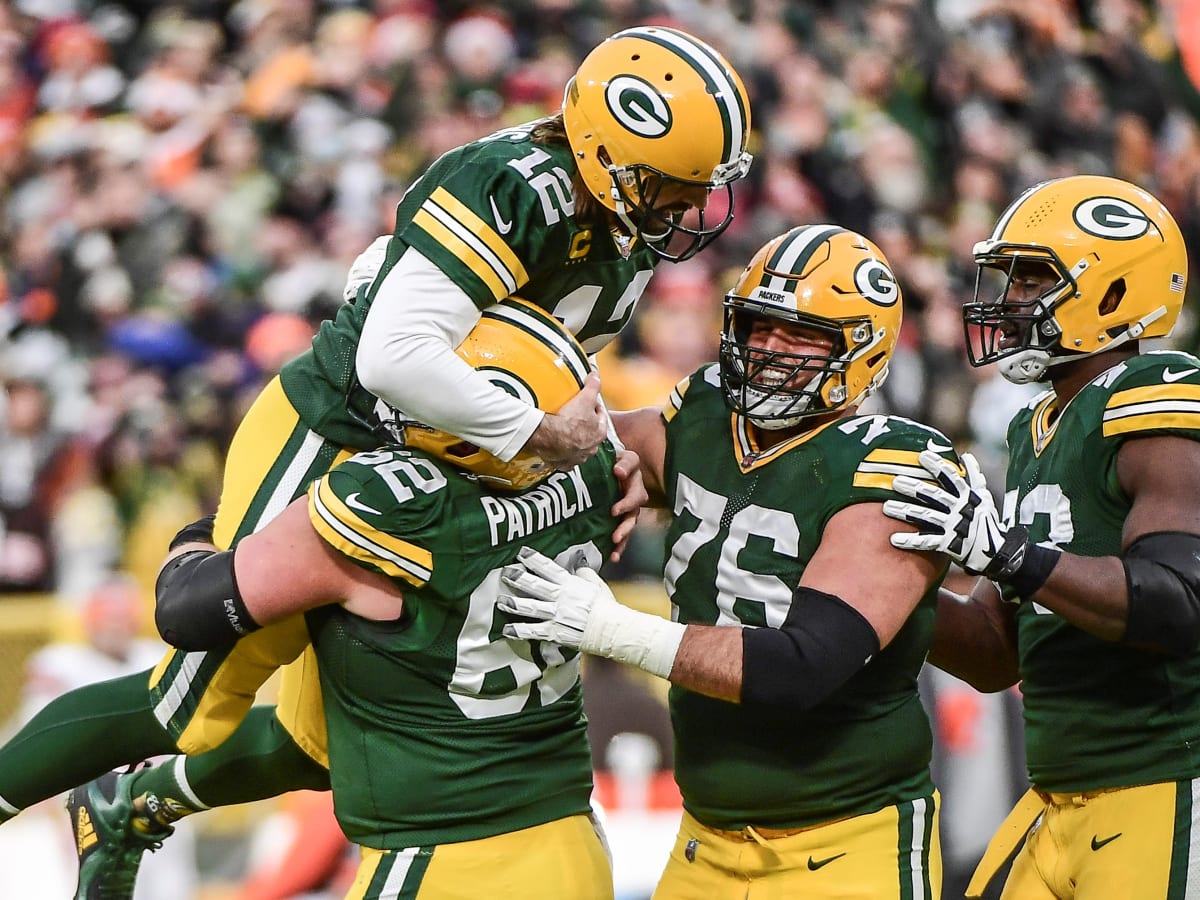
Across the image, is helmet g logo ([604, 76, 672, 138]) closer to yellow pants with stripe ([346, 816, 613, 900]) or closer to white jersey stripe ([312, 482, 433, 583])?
white jersey stripe ([312, 482, 433, 583])

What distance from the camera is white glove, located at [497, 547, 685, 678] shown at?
310cm

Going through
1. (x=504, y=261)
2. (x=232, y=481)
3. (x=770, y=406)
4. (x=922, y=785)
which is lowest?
(x=922, y=785)

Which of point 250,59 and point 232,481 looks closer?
point 232,481

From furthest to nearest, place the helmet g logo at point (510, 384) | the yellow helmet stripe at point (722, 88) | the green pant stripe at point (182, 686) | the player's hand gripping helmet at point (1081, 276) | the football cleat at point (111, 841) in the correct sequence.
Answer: the football cleat at point (111, 841), the player's hand gripping helmet at point (1081, 276), the green pant stripe at point (182, 686), the yellow helmet stripe at point (722, 88), the helmet g logo at point (510, 384)

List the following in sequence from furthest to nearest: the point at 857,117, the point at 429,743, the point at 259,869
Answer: the point at 857,117, the point at 259,869, the point at 429,743

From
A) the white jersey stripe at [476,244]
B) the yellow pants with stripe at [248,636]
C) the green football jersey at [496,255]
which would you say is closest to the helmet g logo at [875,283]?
the green football jersey at [496,255]

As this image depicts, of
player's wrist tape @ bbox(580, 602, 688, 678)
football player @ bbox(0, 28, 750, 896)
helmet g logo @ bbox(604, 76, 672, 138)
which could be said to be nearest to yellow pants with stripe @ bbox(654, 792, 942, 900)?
player's wrist tape @ bbox(580, 602, 688, 678)

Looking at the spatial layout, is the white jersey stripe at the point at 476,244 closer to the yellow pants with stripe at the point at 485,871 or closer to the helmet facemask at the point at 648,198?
the helmet facemask at the point at 648,198

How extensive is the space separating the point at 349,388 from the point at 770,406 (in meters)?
0.88

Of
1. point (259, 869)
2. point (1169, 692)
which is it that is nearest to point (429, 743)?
point (1169, 692)

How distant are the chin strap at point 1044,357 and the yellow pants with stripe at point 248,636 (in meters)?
1.49

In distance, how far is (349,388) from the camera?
11.4 feet

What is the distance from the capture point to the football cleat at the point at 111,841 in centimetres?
385

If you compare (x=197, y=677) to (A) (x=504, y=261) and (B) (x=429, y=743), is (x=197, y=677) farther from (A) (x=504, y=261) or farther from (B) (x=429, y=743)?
(A) (x=504, y=261)
